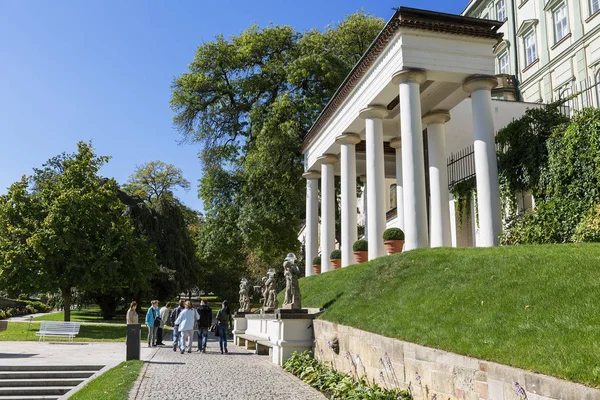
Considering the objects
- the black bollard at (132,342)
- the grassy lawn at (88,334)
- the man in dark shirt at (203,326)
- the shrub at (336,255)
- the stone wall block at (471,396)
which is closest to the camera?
the stone wall block at (471,396)

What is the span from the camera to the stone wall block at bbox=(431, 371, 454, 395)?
21.7 feet

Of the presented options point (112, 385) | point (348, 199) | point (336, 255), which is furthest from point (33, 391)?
point (336, 255)

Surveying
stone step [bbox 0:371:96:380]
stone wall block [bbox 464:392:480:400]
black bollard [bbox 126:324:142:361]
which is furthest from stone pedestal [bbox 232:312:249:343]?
stone wall block [bbox 464:392:480:400]

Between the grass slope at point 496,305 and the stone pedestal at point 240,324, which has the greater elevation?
the grass slope at point 496,305

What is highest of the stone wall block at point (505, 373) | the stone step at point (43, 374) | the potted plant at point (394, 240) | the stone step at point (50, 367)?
the potted plant at point (394, 240)

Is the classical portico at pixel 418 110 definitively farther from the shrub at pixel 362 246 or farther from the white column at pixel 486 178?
the shrub at pixel 362 246

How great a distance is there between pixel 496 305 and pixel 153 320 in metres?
14.2

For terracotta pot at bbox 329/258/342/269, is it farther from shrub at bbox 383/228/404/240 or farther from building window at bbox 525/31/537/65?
building window at bbox 525/31/537/65

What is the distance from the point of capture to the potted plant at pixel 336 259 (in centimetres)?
2312

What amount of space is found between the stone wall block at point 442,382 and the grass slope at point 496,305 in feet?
1.17

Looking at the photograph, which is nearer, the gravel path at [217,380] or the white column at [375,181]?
the gravel path at [217,380]

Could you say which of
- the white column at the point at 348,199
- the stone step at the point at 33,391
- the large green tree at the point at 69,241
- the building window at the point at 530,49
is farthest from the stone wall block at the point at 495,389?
the building window at the point at 530,49

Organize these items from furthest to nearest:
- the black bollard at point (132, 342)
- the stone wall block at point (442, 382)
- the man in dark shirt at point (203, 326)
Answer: the man in dark shirt at point (203, 326) < the black bollard at point (132, 342) < the stone wall block at point (442, 382)

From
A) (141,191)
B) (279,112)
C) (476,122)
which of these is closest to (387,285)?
(476,122)
